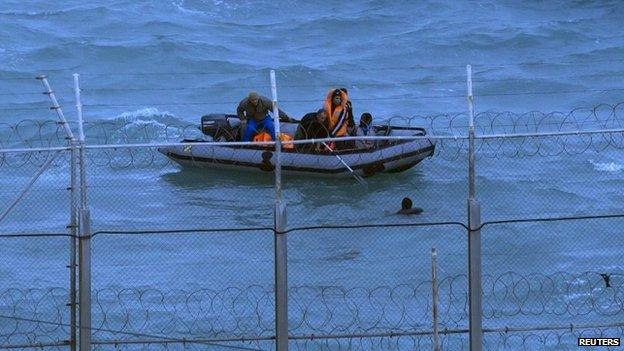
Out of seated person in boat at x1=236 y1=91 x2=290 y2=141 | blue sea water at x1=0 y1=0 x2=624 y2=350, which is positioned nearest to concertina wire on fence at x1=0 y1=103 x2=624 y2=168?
blue sea water at x1=0 y1=0 x2=624 y2=350

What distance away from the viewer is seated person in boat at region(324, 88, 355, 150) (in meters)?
22.8

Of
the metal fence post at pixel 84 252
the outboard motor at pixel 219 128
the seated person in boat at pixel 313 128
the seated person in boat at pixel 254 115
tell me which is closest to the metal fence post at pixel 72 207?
the metal fence post at pixel 84 252

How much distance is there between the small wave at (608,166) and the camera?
2419 cm

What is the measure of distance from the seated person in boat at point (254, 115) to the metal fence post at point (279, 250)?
1104cm

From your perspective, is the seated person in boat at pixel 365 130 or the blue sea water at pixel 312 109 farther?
the seated person in boat at pixel 365 130

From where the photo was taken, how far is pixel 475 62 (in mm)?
37344

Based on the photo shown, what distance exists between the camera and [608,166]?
24391 mm

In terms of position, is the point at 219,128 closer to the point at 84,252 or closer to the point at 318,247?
the point at 318,247

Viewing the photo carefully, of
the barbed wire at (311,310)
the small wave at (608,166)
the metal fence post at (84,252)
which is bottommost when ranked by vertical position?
the barbed wire at (311,310)

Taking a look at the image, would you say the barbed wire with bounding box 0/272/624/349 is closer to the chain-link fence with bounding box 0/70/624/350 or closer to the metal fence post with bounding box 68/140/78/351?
the chain-link fence with bounding box 0/70/624/350

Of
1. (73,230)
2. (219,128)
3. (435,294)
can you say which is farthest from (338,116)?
(435,294)

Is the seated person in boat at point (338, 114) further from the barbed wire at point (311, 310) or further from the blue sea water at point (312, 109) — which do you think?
the barbed wire at point (311, 310)

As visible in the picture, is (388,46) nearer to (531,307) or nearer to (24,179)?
(24,179)

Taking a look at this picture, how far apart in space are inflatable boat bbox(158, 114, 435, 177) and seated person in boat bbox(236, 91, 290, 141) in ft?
0.89
